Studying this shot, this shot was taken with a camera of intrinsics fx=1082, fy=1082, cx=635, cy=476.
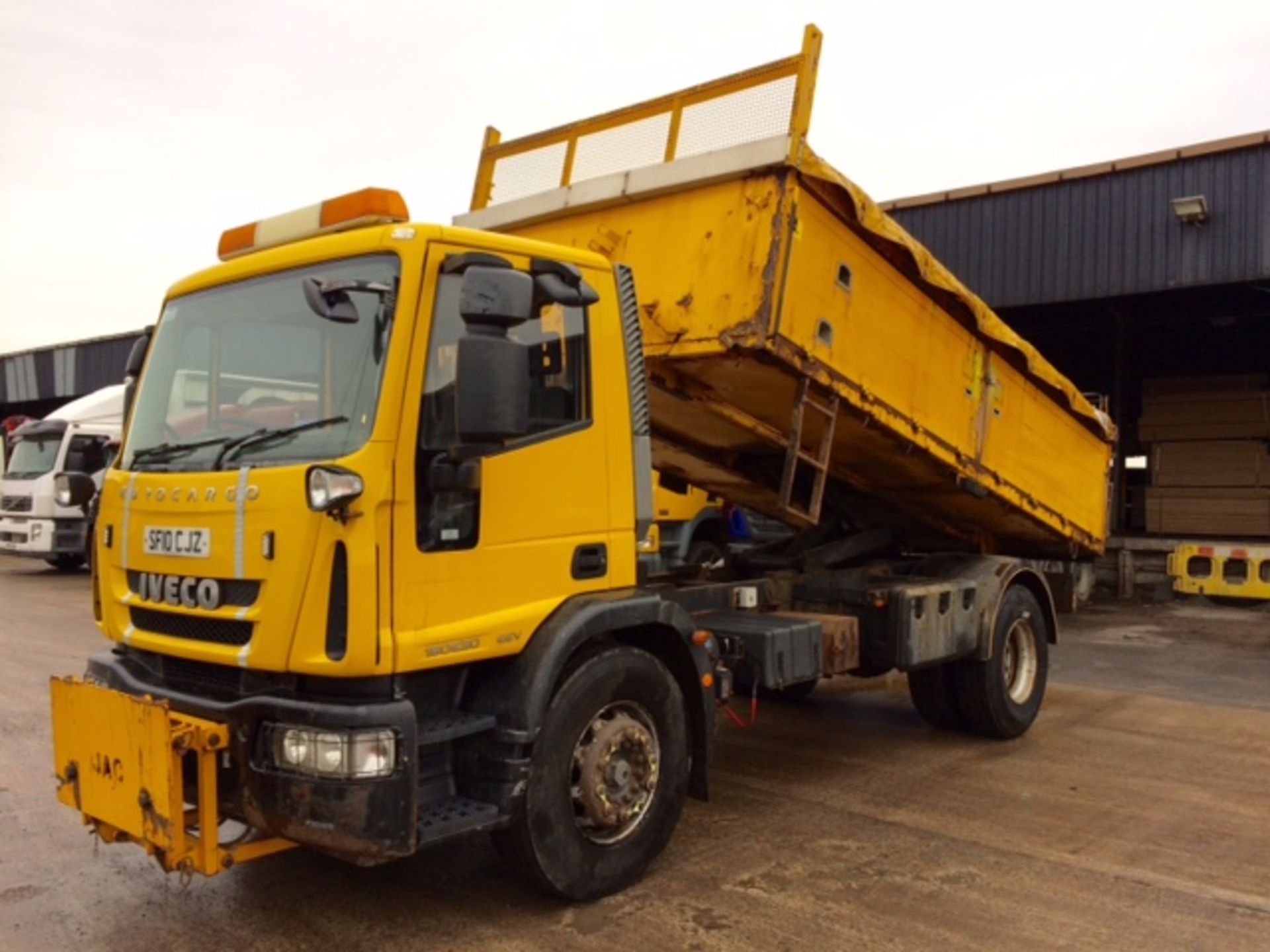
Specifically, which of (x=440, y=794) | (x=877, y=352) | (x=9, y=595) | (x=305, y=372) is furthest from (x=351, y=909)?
(x=9, y=595)

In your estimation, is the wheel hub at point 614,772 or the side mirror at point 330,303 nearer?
the side mirror at point 330,303

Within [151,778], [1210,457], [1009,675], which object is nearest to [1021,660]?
[1009,675]

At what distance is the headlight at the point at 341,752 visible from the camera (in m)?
3.46

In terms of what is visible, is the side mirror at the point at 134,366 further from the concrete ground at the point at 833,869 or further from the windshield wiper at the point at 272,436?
the concrete ground at the point at 833,869

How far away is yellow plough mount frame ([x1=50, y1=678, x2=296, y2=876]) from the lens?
3463mm

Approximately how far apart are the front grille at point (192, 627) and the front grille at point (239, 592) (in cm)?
7

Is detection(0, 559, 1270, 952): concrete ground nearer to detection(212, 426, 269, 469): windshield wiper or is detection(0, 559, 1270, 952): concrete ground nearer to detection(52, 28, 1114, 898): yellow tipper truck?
detection(52, 28, 1114, 898): yellow tipper truck

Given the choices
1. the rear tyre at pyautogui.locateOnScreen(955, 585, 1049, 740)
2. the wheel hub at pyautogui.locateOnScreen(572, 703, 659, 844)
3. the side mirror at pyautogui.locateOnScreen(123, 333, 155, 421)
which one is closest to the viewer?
the wheel hub at pyautogui.locateOnScreen(572, 703, 659, 844)

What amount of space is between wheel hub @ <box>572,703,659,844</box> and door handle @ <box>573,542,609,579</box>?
0.53m

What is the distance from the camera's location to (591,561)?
434 centimetres

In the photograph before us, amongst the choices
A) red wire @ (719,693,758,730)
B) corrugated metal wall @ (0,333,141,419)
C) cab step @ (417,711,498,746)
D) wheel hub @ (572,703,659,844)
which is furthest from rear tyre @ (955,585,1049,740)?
corrugated metal wall @ (0,333,141,419)

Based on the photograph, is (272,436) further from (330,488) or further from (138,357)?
(138,357)

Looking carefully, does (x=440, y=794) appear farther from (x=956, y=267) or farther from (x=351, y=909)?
(x=956, y=267)

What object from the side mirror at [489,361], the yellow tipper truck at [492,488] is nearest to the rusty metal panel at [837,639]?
the yellow tipper truck at [492,488]
